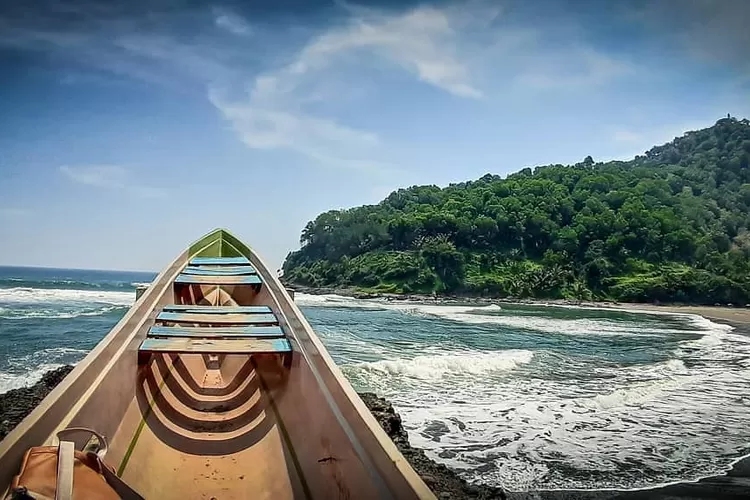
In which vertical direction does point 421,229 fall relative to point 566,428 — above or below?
above

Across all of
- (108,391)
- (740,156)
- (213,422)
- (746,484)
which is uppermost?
(740,156)

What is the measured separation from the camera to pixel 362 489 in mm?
1865

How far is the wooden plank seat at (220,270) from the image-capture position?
552 cm

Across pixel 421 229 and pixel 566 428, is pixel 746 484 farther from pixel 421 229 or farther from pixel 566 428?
pixel 421 229

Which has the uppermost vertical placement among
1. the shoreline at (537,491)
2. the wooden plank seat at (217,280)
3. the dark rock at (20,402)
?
the wooden plank seat at (217,280)

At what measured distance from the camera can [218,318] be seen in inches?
167

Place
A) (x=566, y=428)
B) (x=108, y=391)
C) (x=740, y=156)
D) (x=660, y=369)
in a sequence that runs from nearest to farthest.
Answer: (x=108, y=391) → (x=566, y=428) → (x=660, y=369) → (x=740, y=156)

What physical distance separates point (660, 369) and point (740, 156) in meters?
76.2

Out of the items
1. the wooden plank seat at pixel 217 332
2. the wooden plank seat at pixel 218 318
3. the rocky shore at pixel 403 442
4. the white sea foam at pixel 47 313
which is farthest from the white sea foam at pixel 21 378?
the white sea foam at pixel 47 313

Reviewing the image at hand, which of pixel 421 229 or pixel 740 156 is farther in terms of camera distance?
pixel 740 156

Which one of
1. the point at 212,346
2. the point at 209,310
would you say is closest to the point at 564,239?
the point at 209,310

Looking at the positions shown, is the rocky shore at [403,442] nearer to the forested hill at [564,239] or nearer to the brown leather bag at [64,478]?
the brown leather bag at [64,478]

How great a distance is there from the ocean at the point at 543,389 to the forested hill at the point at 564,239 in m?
30.4

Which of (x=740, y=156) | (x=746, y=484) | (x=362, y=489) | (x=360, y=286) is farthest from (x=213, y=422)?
(x=740, y=156)
